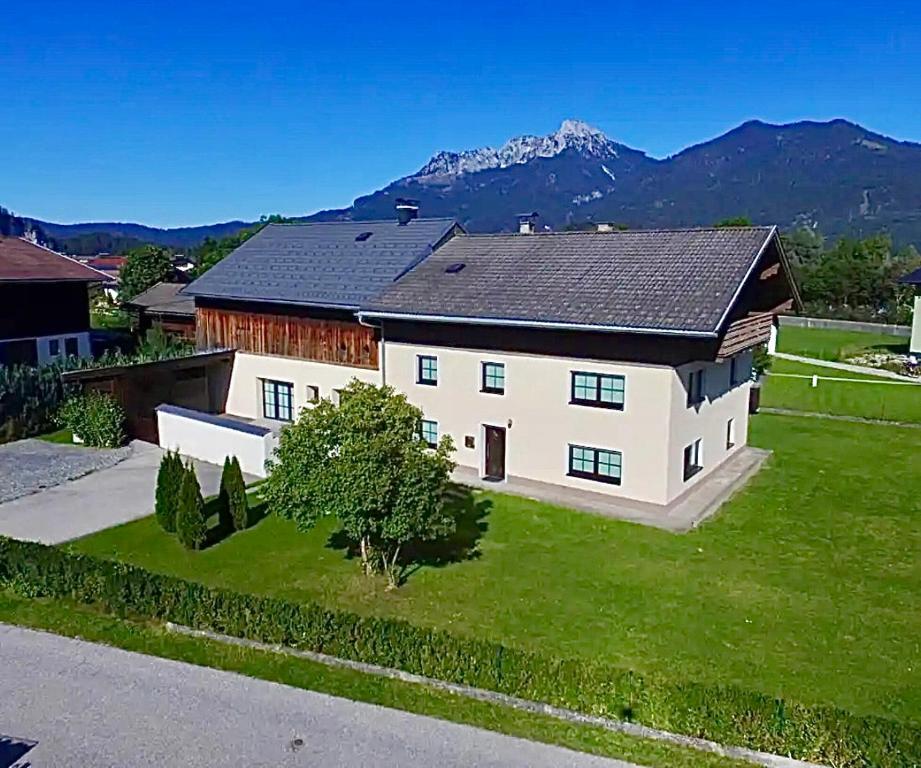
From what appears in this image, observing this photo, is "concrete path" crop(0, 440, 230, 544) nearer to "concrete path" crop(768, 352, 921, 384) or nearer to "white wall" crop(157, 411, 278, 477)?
"white wall" crop(157, 411, 278, 477)

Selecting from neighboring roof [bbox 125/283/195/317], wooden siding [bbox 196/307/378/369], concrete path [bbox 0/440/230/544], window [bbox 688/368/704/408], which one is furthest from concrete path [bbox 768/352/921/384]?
concrete path [bbox 0/440/230/544]

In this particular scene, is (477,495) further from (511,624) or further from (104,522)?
(104,522)

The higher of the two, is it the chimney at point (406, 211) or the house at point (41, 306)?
the chimney at point (406, 211)

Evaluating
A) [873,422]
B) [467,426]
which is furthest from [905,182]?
[467,426]

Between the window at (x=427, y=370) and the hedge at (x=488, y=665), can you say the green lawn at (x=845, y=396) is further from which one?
the hedge at (x=488, y=665)

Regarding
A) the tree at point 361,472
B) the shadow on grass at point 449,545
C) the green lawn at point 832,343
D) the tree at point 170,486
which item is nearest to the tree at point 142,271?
the green lawn at point 832,343

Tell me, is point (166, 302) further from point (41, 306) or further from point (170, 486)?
point (170, 486)

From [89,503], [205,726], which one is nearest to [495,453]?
[89,503]
